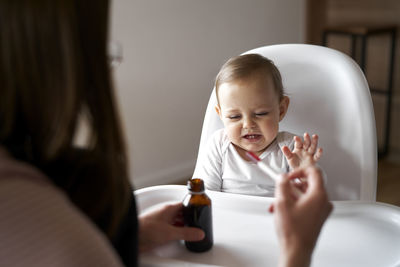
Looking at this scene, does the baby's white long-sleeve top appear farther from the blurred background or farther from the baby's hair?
the blurred background

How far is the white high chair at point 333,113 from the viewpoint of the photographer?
1.21 metres

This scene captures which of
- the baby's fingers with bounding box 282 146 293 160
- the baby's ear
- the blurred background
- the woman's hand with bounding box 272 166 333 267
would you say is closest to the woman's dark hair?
the woman's hand with bounding box 272 166 333 267

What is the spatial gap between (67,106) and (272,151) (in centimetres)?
85

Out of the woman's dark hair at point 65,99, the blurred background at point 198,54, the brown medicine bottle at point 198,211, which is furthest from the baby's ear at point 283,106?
the blurred background at point 198,54

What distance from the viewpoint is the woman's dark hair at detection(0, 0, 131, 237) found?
20.1 inches

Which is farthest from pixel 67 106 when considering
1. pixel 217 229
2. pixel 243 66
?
pixel 243 66

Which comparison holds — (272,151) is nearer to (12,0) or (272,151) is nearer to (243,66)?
(243,66)

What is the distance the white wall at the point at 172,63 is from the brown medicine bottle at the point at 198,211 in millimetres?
1628

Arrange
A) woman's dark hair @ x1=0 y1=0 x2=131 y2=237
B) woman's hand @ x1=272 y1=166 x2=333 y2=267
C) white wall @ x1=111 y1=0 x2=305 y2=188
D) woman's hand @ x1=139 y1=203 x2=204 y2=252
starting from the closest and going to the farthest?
woman's dark hair @ x1=0 y1=0 x2=131 y2=237, woman's hand @ x1=272 y1=166 x2=333 y2=267, woman's hand @ x1=139 y1=203 x2=204 y2=252, white wall @ x1=111 y1=0 x2=305 y2=188

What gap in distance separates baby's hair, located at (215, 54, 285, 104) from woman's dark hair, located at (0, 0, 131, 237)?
27.1 inches

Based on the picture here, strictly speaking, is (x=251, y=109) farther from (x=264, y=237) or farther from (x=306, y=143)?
(x=264, y=237)

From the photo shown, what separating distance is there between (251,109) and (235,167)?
0.54ft

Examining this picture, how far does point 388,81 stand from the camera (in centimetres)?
311

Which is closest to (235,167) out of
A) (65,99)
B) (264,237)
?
(264,237)
